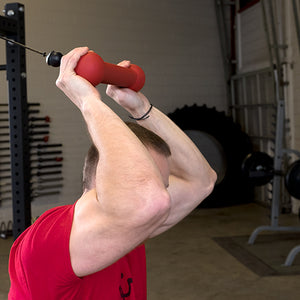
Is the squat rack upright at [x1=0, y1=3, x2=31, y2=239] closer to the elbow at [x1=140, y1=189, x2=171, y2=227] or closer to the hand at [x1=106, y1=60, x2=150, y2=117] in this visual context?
the hand at [x1=106, y1=60, x2=150, y2=117]

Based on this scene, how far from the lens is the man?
0.73 meters

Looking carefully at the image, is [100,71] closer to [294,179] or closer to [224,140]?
[294,179]

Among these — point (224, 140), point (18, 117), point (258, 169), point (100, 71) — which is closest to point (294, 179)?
point (258, 169)

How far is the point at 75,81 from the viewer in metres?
0.86

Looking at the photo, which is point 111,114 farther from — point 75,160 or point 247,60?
point 247,60

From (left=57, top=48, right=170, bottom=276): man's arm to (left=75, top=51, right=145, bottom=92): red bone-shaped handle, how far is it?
0.7 inches

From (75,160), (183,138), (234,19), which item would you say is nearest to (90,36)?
(75,160)

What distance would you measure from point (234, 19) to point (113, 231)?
648 centimetres

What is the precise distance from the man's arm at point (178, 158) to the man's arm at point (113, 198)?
248 mm

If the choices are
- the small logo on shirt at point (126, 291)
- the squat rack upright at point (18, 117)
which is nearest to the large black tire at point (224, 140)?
the squat rack upright at point (18, 117)

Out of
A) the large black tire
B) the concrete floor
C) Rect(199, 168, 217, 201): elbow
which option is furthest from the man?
the large black tire

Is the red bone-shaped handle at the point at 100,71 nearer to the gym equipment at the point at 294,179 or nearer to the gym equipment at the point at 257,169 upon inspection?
the gym equipment at the point at 294,179

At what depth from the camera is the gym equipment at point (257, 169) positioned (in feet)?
14.2

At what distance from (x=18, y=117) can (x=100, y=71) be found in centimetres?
104
